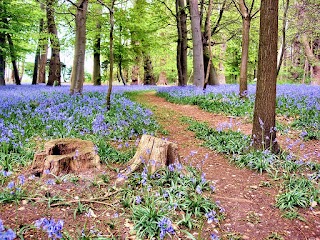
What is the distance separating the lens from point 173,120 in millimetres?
9188

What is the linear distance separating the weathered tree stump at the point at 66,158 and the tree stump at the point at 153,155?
0.57 meters

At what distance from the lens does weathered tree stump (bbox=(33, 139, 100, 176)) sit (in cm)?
402

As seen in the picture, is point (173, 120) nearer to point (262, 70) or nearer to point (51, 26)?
point (262, 70)

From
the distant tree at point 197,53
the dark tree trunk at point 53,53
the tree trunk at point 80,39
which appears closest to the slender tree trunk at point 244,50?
the distant tree at point 197,53

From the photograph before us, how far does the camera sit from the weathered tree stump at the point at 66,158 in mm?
4020

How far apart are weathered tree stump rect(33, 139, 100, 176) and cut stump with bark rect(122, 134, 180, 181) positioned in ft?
1.84

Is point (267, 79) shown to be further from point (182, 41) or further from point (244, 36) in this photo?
point (182, 41)

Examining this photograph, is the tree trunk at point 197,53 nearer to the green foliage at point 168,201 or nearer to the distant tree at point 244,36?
the distant tree at point 244,36

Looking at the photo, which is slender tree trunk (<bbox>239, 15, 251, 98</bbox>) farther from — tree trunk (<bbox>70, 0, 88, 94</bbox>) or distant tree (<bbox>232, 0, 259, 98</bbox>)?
tree trunk (<bbox>70, 0, 88, 94</bbox>)

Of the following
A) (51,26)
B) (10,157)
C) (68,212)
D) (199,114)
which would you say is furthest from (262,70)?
(51,26)

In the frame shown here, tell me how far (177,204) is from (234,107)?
7.30 metres

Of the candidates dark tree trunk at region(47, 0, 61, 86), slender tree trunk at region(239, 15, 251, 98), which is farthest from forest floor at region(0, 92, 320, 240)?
dark tree trunk at region(47, 0, 61, 86)

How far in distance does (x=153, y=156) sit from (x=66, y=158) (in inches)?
48.1

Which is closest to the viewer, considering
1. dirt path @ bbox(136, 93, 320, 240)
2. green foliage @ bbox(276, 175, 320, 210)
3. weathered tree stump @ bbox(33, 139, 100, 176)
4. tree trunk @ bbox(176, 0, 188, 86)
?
dirt path @ bbox(136, 93, 320, 240)
